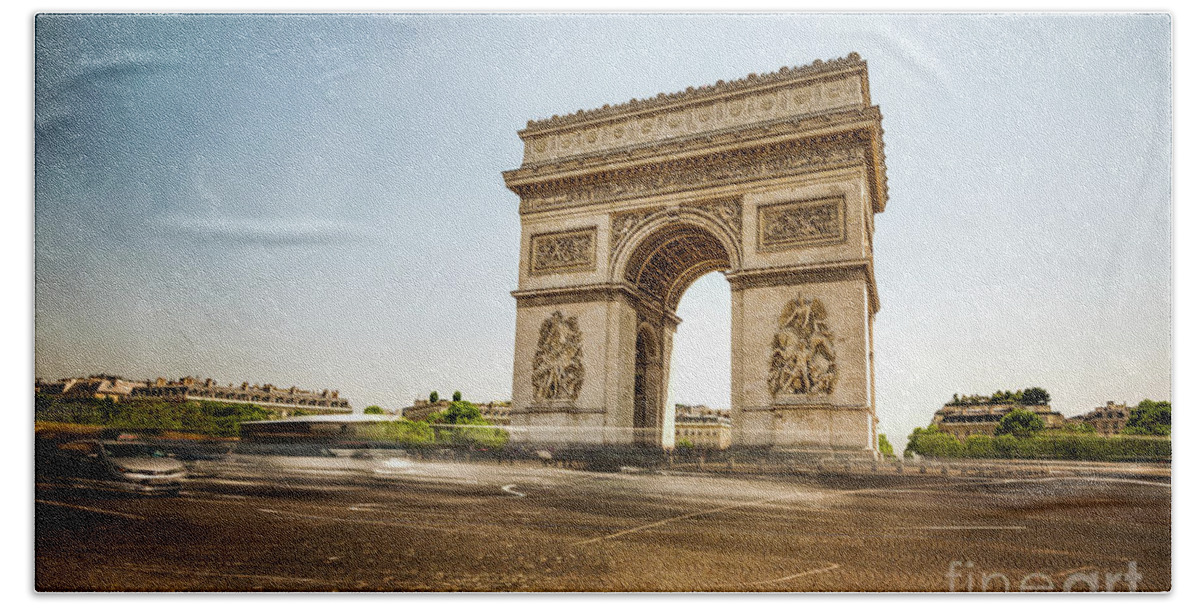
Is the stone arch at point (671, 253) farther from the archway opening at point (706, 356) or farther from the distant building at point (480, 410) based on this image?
the distant building at point (480, 410)

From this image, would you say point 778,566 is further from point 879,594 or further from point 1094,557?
point 1094,557

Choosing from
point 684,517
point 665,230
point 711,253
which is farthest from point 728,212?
point 684,517

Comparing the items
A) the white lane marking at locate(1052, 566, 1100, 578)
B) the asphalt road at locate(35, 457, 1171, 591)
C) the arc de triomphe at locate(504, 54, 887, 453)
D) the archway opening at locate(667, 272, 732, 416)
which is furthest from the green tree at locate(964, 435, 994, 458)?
the archway opening at locate(667, 272, 732, 416)

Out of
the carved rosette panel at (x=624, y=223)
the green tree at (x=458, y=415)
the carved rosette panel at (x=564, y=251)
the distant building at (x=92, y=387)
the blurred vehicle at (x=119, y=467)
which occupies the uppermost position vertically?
the carved rosette panel at (x=624, y=223)

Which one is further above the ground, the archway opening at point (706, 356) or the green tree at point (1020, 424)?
the archway opening at point (706, 356)

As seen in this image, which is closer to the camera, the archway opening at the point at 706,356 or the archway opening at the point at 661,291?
the archway opening at the point at 706,356

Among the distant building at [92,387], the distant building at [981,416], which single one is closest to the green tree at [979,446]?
the distant building at [981,416]
